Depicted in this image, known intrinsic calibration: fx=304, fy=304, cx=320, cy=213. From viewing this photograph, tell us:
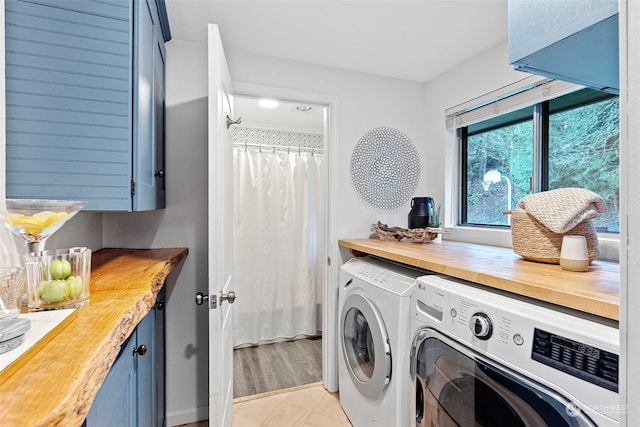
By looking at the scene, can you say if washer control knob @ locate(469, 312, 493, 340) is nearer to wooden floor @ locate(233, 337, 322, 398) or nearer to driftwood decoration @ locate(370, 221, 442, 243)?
driftwood decoration @ locate(370, 221, 442, 243)

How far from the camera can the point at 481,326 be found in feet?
3.00

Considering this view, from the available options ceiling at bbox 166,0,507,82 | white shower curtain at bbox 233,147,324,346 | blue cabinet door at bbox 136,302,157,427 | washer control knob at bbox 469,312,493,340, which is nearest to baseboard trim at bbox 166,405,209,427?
blue cabinet door at bbox 136,302,157,427

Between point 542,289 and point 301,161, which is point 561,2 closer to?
point 542,289

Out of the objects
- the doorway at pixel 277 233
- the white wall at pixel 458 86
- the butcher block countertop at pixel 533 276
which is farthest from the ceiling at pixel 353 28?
the butcher block countertop at pixel 533 276

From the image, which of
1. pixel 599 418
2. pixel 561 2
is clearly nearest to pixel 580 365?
pixel 599 418

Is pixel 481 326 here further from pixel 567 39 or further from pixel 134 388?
pixel 134 388

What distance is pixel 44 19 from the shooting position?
0.96m

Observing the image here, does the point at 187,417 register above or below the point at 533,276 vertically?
below

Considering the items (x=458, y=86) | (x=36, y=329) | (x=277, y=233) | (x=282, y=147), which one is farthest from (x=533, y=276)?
(x=282, y=147)

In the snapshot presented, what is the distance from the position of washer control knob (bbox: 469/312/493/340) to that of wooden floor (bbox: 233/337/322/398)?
1.66 metres

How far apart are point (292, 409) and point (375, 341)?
919mm

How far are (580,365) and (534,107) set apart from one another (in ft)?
5.12

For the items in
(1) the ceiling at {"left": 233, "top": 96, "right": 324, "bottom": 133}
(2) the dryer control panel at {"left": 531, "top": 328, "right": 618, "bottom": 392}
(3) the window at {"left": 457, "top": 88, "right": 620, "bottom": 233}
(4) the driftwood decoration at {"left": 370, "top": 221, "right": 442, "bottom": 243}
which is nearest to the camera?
(2) the dryer control panel at {"left": 531, "top": 328, "right": 618, "bottom": 392}

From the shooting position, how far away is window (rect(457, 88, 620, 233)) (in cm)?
143
